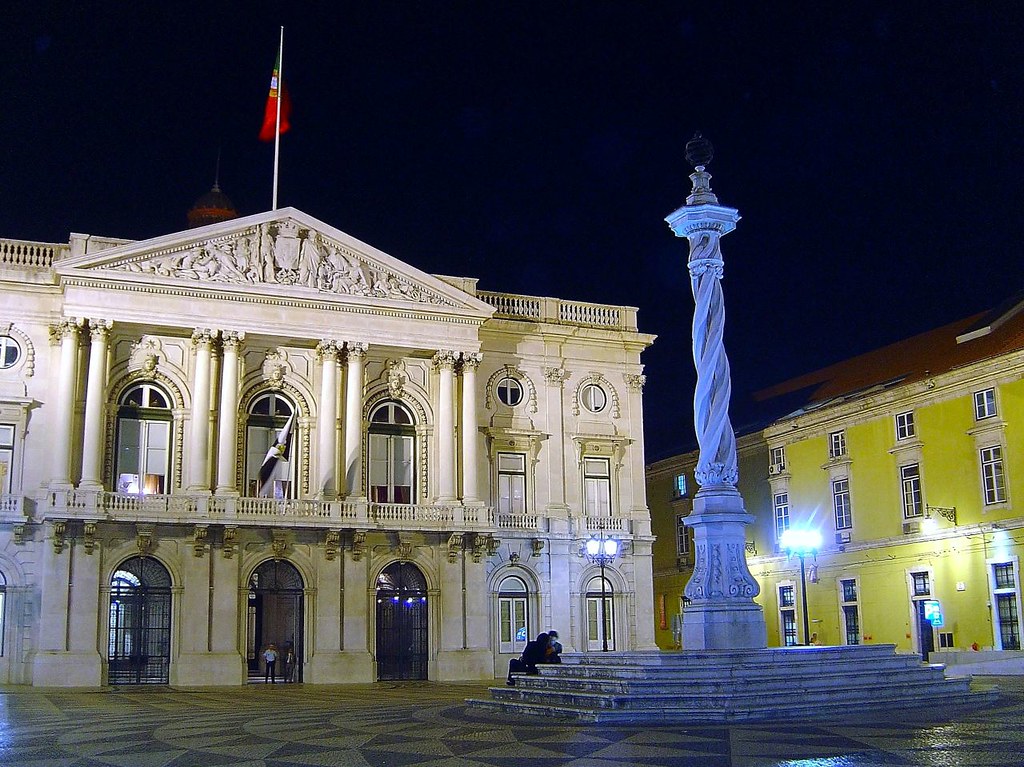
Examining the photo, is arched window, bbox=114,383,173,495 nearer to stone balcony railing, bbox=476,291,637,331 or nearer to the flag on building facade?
the flag on building facade

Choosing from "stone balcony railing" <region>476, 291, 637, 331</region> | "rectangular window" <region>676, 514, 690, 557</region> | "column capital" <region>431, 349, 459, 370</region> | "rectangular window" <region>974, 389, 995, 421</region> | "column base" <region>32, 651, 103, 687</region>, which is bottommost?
"column base" <region>32, 651, 103, 687</region>

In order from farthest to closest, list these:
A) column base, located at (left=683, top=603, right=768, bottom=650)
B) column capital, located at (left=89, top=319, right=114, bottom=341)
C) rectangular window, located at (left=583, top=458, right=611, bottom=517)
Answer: rectangular window, located at (left=583, top=458, right=611, bottom=517), column capital, located at (left=89, top=319, right=114, bottom=341), column base, located at (left=683, top=603, right=768, bottom=650)

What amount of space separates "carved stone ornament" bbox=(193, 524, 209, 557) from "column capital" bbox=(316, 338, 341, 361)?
21.9 ft

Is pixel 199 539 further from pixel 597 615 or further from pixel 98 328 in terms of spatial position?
pixel 597 615

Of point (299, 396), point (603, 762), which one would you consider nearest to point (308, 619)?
point (299, 396)

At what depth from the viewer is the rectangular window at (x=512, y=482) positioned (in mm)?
40750

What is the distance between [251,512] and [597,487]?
12853 millimetres

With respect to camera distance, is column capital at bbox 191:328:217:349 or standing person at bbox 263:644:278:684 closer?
standing person at bbox 263:644:278:684

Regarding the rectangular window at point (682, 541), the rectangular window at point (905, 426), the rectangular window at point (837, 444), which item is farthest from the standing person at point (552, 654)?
the rectangular window at point (682, 541)

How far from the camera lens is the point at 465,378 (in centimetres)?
3916

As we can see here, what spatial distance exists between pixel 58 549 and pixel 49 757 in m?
21.0

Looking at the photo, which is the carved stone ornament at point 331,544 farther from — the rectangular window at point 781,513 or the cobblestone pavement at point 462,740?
the rectangular window at point 781,513

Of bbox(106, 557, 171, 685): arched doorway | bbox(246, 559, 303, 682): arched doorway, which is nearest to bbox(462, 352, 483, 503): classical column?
bbox(246, 559, 303, 682): arched doorway

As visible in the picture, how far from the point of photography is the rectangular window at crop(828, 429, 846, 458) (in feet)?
148
